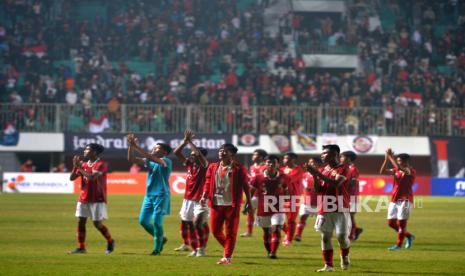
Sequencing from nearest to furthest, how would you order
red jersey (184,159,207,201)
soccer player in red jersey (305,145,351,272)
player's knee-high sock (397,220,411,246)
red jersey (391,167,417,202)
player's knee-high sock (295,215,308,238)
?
soccer player in red jersey (305,145,351,272)
red jersey (184,159,207,201)
player's knee-high sock (397,220,411,246)
red jersey (391,167,417,202)
player's knee-high sock (295,215,308,238)

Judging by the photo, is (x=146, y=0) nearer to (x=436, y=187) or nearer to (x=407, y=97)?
(x=407, y=97)

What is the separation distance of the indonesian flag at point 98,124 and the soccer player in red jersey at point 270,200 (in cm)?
2876

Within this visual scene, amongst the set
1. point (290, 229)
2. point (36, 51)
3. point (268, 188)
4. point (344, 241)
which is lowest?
point (290, 229)

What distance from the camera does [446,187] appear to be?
161 ft

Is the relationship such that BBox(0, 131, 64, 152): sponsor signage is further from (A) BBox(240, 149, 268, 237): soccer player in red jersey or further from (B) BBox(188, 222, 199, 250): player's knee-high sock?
(B) BBox(188, 222, 199, 250): player's knee-high sock

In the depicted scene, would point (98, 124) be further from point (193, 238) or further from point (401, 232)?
point (193, 238)

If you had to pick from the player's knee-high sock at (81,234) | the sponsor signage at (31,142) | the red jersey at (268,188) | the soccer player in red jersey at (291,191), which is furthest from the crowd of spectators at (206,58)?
the player's knee-high sock at (81,234)

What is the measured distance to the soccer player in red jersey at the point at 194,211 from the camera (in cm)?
1894

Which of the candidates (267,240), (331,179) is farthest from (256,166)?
(331,179)

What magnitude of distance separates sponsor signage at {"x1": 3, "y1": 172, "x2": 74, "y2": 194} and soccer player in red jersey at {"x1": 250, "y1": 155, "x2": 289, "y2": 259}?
96.1ft

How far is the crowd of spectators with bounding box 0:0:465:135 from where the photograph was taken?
2008 inches

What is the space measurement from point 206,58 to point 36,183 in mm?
13145

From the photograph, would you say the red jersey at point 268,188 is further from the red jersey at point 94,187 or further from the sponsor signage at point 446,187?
the sponsor signage at point 446,187

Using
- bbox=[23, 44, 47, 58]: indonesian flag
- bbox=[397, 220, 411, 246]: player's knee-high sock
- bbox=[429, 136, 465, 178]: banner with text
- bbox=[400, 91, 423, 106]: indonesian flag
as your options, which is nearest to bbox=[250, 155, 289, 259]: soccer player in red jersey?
bbox=[397, 220, 411, 246]: player's knee-high sock
